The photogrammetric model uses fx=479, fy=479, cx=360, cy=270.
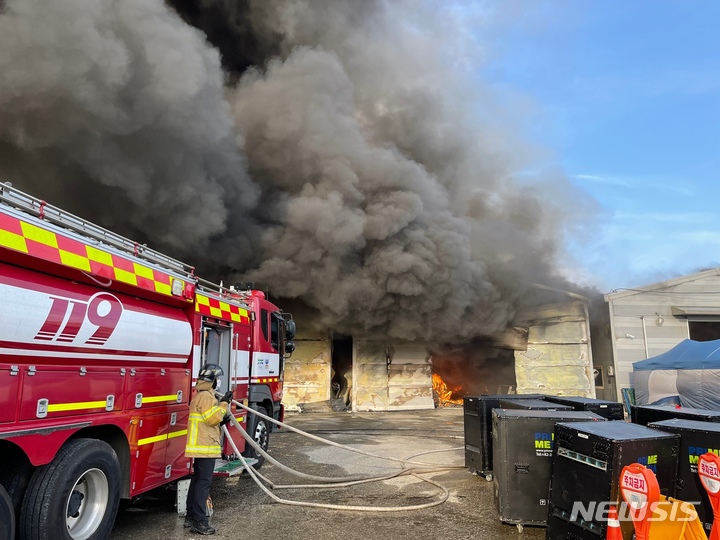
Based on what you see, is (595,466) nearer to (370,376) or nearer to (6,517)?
(6,517)

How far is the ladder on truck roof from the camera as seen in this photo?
→ 10.9 feet

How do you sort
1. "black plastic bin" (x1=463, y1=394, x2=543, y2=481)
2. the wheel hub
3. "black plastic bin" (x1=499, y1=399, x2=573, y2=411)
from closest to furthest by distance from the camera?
the wheel hub, "black plastic bin" (x1=499, y1=399, x2=573, y2=411), "black plastic bin" (x1=463, y1=394, x2=543, y2=481)

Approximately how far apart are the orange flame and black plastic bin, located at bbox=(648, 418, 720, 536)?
15436mm

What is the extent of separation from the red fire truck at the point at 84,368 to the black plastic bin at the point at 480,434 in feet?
12.9

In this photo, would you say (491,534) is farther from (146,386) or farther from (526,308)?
(526,308)

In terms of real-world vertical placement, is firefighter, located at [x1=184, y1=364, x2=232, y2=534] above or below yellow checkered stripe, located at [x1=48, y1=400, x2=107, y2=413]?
below

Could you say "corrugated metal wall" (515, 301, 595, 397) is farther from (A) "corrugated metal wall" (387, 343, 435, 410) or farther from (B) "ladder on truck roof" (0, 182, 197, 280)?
(B) "ladder on truck roof" (0, 182, 197, 280)

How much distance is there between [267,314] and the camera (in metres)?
8.07

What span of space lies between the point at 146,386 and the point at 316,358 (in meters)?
13.9

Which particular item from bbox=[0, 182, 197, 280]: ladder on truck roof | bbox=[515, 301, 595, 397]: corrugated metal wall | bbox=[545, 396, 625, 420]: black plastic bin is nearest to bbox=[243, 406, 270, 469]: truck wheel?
bbox=[0, 182, 197, 280]: ladder on truck roof

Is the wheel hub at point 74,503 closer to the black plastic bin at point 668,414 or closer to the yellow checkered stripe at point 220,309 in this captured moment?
the yellow checkered stripe at point 220,309

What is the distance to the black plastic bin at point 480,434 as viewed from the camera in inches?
261

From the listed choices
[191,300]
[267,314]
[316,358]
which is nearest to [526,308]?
[316,358]

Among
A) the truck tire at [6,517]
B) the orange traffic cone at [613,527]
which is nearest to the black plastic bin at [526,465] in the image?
the orange traffic cone at [613,527]
